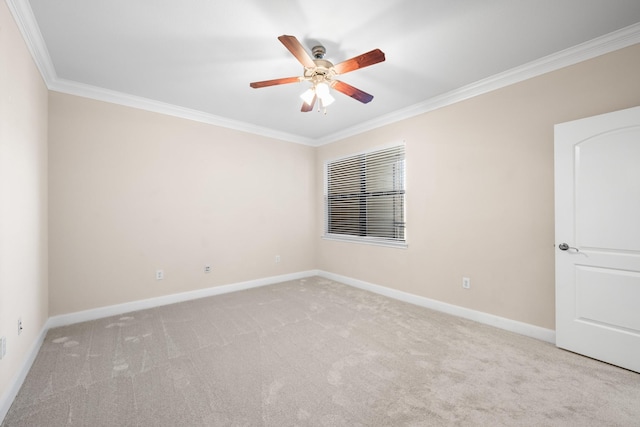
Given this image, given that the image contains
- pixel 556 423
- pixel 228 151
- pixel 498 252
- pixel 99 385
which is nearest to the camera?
pixel 556 423

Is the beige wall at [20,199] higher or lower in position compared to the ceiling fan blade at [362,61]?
lower

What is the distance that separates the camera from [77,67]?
2604mm

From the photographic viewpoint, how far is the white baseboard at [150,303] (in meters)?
2.90

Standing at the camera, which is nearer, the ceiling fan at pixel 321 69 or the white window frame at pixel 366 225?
the ceiling fan at pixel 321 69

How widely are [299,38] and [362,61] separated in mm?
626

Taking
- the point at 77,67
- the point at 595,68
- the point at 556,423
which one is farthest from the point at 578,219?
the point at 77,67

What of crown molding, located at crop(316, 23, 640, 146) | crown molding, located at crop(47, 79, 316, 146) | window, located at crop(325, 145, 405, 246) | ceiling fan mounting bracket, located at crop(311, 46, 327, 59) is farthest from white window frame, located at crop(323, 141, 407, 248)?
ceiling fan mounting bracket, located at crop(311, 46, 327, 59)

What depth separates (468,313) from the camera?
3.04 meters

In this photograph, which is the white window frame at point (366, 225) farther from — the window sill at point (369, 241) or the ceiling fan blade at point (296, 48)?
the ceiling fan blade at point (296, 48)

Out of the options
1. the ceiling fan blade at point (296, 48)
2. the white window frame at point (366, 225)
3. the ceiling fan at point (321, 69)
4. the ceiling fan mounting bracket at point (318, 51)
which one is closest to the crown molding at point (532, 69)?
the white window frame at point (366, 225)

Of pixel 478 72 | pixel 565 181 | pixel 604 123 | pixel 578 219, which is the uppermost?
pixel 478 72

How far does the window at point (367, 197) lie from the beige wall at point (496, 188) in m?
0.21

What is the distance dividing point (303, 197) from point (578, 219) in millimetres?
3801

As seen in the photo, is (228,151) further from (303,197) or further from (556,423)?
(556,423)
